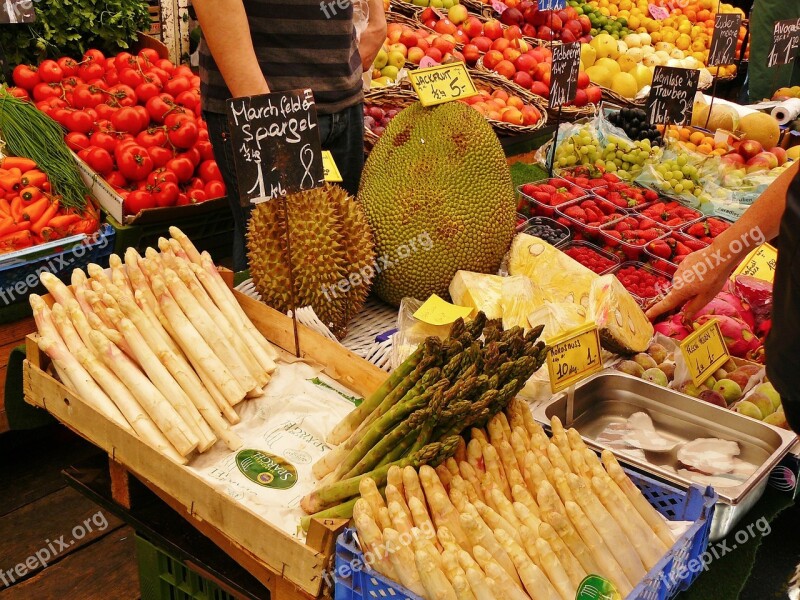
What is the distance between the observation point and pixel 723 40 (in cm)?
439

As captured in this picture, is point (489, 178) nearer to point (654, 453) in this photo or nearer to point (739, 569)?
point (654, 453)

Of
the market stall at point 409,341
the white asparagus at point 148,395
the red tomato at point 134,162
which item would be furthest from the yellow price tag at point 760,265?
the red tomato at point 134,162

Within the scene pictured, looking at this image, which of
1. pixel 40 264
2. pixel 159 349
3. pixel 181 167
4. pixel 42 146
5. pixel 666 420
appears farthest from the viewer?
pixel 181 167

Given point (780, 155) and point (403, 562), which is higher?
point (403, 562)

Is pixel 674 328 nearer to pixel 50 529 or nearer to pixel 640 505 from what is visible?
pixel 640 505

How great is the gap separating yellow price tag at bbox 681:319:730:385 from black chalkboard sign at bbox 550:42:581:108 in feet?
5.38

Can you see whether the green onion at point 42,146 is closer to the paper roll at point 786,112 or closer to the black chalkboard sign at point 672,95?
the black chalkboard sign at point 672,95

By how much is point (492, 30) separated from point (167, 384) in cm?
487

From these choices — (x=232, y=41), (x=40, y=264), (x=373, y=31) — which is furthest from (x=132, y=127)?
(x=232, y=41)

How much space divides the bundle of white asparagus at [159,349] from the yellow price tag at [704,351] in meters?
1.24

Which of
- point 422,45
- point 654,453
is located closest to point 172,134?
point 422,45

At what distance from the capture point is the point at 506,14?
652 centimetres

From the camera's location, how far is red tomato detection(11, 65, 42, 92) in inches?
173

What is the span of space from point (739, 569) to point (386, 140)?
179 centimetres
